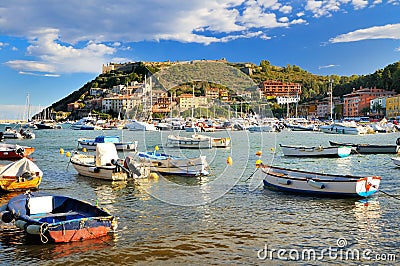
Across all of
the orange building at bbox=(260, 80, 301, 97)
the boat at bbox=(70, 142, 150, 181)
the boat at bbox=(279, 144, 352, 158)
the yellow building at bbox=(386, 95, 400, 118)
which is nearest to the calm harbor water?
the boat at bbox=(70, 142, 150, 181)

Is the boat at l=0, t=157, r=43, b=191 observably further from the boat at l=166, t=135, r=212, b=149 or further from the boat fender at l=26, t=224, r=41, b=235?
the boat at l=166, t=135, r=212, b=149

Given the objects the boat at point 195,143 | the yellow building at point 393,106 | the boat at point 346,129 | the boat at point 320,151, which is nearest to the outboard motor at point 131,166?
the boat at point 320,151

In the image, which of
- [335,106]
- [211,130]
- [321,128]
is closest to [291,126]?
Answer: [321,128]

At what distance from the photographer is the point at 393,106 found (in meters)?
132

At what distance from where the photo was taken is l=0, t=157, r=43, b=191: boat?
20767mm

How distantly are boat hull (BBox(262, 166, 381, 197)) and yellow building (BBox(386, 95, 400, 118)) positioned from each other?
121 metres

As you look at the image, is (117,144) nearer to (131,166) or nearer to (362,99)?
(131,166)

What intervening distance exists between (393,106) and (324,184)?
126 meters

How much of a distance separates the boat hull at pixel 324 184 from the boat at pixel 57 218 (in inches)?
408

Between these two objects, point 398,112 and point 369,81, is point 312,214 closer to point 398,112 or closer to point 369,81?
point 398,112

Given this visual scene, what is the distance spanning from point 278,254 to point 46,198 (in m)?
8.44

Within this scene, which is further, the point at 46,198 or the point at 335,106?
the point at 335,106

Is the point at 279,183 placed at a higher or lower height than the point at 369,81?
lower

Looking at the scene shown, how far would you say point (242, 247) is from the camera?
13.0 meters
